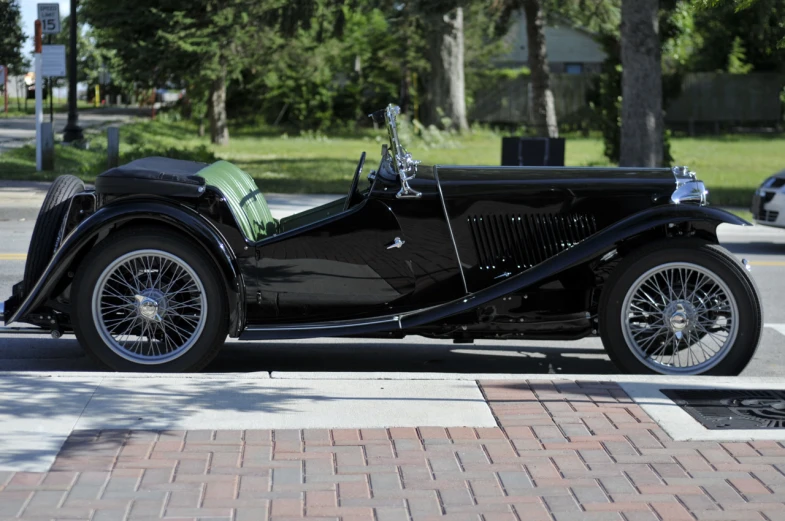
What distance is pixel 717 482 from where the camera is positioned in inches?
Answer: 167

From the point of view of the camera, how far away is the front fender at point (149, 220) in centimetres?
581

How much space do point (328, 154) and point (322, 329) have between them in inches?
915

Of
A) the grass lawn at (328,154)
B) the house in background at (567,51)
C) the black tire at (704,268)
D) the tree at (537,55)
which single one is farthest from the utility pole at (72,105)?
the house in background at (567,51)

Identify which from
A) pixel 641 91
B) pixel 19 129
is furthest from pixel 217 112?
pixel 641 91

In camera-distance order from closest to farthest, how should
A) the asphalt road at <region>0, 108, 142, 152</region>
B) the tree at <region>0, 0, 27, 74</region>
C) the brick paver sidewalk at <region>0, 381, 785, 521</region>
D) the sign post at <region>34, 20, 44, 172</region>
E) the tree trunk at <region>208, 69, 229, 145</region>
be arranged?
the brick paver sidewalk at <region>0, 381, 785, 521</region>
the sign post at <region>34, 20, 44, 172</region>
the asphalt road at <region>0, 108, 142, 152</region>
the tree at <region>0, 0, 27, 74</region>
the tree trunk at <region>208, 69, 229, 145</region>

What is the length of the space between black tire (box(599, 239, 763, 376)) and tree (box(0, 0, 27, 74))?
85.9 ft

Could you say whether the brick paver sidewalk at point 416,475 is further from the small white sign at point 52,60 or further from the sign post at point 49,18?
the small white sign at point 52,60

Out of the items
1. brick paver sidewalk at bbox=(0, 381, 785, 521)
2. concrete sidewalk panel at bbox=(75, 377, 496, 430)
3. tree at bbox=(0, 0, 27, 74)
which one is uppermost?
tree at bbox=(0, 0, 27, 74)

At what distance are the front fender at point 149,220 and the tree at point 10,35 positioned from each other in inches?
983

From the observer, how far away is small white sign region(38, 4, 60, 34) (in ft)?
64.8

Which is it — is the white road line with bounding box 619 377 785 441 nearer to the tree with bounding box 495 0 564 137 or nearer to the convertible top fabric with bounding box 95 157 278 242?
the convertible top fabric with bounding box 95 157 278 242

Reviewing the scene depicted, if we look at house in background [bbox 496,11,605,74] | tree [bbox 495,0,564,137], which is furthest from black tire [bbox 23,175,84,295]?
house in background [bbox 496,11,605,74]

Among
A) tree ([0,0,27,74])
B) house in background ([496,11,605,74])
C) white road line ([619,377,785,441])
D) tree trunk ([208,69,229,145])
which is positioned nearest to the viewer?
white road line ([619,377,785,441])

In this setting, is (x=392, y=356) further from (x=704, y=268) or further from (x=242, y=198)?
(x=704, y=268)
